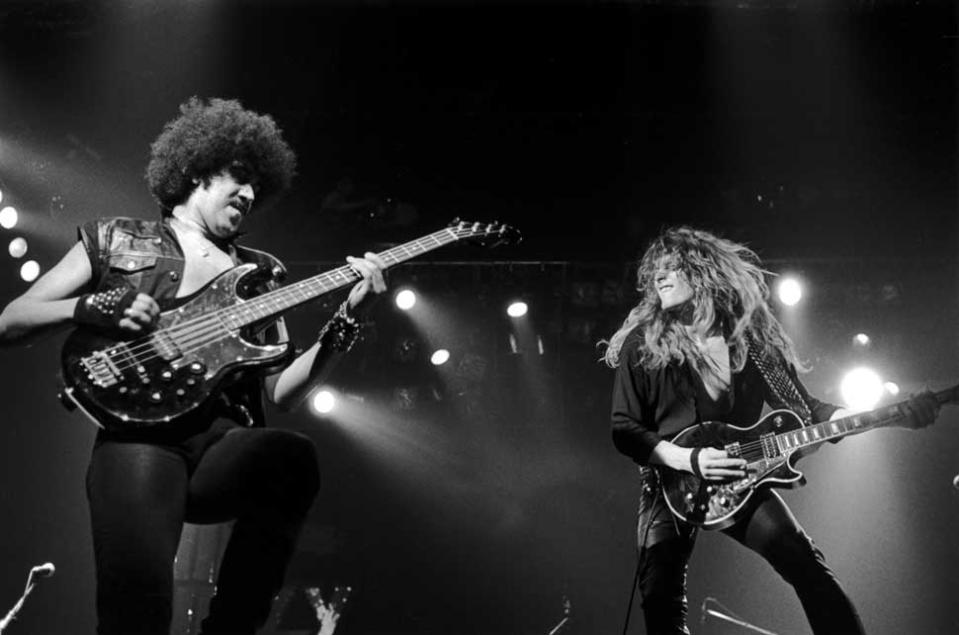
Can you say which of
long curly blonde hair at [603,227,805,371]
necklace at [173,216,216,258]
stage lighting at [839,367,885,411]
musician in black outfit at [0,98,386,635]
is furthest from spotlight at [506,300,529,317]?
necklace at [173,216,216,258]

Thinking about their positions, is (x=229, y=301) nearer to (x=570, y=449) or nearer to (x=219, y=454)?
(x=219, y=454)

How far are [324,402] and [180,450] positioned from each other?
24.9 ft

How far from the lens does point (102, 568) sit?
7.14ft

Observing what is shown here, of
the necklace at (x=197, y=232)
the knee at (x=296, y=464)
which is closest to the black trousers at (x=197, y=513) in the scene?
the knee at (x=296, y=464)

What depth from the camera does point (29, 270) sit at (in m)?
7.68

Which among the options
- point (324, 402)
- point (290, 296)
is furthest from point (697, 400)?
point (324, 402)

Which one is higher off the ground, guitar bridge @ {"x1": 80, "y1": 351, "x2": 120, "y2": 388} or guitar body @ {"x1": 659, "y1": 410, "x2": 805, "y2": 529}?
guitar body @ {"x1": 659, "y1": 410, "x2": 805, "y2": 529}

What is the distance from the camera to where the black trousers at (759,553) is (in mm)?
3152

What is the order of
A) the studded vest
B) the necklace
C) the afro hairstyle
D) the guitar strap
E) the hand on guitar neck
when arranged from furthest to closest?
the guitar strap
the hand on guitar neck
the afro hairstyle
the necklace
the studded vest

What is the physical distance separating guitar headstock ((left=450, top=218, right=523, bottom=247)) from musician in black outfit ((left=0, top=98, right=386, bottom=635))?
73cm

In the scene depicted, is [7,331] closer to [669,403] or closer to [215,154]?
[215,154]

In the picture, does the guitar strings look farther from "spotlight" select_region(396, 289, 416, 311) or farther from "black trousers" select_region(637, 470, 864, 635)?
"spotlight" select_region(396, 289, 416, 311)

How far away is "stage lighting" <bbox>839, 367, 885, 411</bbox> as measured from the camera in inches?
332

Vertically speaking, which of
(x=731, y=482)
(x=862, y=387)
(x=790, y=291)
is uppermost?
(x=790, y=291)
